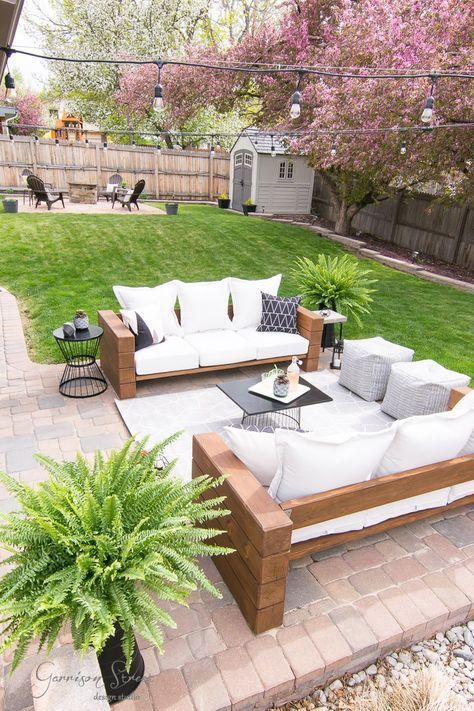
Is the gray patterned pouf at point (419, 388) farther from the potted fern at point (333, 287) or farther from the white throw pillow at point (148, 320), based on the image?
the white throw pillow at point (148, 320)

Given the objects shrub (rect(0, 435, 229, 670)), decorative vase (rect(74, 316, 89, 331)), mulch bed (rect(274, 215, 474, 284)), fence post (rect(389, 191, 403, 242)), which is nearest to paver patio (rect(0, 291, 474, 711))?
shrub (rect(0, 435, 229, 670))

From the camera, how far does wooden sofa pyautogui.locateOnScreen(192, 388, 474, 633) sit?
8.85 ft

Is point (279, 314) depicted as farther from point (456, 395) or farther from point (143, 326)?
point (456, 395)

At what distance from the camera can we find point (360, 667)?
112 inches

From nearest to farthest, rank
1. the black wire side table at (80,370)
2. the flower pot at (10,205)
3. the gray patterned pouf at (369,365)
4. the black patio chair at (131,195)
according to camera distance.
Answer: the black wire side table at (80,370)
the gray patterned pouf at (369,365)
the flower pot at (10,205)
the black patio chair at (131,195)

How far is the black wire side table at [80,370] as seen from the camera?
18.4 ft

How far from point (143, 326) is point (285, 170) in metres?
14.3

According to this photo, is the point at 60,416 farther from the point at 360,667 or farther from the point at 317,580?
the point at 360,667

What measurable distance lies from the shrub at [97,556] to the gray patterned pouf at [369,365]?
3807 millimetres

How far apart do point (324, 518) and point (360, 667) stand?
83 cm

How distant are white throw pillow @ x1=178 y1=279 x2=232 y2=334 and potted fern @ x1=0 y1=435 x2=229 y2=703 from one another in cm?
392

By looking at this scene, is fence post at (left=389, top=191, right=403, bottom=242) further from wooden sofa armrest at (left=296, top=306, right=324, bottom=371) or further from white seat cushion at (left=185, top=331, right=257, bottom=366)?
white seat cushion at (left=185, top=331, right=257, bottom=366)

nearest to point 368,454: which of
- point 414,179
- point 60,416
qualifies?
point 60,416

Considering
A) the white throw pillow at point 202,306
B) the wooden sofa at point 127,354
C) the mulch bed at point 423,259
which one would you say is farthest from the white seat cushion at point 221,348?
the mulch bed at point 423,259
